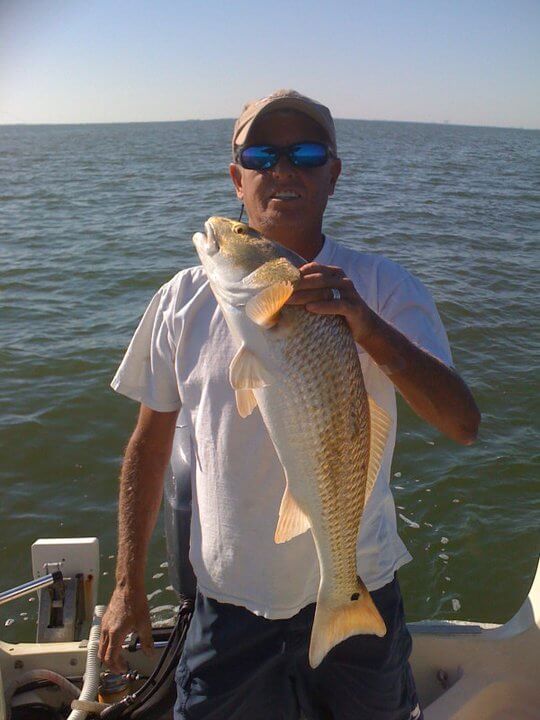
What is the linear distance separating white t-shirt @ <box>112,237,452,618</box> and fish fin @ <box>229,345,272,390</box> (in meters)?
0.49

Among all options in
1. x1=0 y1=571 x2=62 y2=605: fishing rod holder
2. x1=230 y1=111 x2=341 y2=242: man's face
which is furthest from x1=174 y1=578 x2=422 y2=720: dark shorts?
x1=230 y1=111 x2=341 y2=242: man's face

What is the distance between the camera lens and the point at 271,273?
7.08ft

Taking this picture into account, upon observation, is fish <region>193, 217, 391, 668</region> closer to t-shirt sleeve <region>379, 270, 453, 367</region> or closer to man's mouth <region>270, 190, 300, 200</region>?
t-shirt sleeve <region>379, 270, 453, 367</region>

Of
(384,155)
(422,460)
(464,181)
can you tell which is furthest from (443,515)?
(384,155)

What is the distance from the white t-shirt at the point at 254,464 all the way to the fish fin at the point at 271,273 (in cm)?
55

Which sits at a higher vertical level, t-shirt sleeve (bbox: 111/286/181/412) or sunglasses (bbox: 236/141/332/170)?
sunglasses (bbox: 236/141/332/170)

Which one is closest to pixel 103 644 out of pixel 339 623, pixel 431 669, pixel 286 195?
pixel 339 623

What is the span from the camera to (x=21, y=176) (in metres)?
30.2

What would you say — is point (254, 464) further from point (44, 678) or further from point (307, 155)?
point (44, 678)

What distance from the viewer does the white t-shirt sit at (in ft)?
8.59

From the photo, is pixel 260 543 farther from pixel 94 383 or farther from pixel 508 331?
pixel 508 331

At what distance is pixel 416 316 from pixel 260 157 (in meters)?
0.94

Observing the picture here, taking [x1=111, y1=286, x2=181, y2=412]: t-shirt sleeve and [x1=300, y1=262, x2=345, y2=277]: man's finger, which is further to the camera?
[x1=111, y1=286, x2=181, y2=412]: t-shirt sleeve

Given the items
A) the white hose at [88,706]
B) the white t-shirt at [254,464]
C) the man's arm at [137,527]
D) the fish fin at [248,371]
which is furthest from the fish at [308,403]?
the white hose at [88,706]
